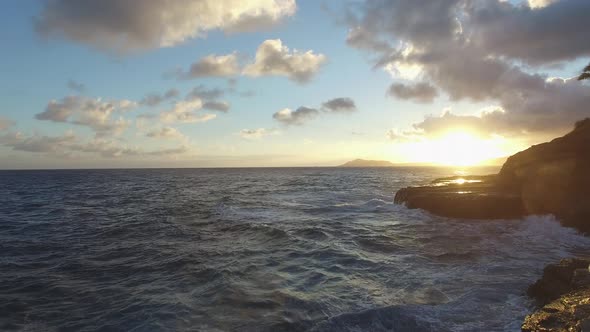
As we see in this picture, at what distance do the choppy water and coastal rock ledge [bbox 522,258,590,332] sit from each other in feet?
3.06

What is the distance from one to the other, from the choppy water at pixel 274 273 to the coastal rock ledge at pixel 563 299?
93 centimetres

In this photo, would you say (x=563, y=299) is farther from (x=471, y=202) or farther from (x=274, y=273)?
(x=471, y=202)

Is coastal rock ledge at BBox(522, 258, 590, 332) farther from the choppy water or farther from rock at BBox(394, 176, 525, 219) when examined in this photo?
rock at BBox(394, 176, 525, 219)

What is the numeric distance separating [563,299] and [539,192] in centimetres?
2523

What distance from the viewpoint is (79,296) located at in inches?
530

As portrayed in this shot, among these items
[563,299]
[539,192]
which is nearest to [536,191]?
[539,192]

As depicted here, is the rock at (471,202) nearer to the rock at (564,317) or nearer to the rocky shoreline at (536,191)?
the rocky shoreline at (536,191)

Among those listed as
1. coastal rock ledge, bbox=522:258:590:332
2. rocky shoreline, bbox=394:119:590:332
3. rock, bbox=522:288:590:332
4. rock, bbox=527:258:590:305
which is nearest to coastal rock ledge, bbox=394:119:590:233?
rocky shoreline, bbox=394:119:590:332

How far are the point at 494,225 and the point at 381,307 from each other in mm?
20352

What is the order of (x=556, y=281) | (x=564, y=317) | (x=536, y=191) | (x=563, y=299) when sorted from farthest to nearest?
(x=536, y=191), (x=556, y=281), (x=563, y=299), (x=564, y=317)

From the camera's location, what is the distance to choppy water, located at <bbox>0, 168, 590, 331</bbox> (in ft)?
36.9

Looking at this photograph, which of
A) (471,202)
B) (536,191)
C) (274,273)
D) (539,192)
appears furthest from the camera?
(471,202)

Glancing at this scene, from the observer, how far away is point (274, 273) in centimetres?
1598

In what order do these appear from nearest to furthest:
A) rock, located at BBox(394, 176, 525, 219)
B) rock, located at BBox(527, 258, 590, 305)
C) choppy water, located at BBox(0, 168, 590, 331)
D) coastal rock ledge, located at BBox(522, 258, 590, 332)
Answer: coastal rock ledge, located at BBox(522, 258, 590, 332) < choppy water, located at BBox(0, 168, 590, 331) < rock, located at BBox(527, 258, 590, 305) < rock, located at BBox(394, 176, 525, 219)
